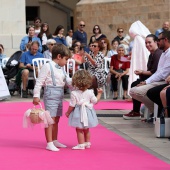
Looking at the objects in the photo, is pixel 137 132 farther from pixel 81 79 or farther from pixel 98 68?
pixel 98 68

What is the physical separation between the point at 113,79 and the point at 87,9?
38.2 feet

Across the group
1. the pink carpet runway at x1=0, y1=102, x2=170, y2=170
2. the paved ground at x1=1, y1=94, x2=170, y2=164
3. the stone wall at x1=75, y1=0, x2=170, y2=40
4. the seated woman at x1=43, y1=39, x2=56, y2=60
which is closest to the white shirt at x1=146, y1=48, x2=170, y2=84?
the paved ground at x1=1, y1=94, x2=170, y2=164

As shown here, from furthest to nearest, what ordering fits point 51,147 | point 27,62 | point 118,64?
point 27,62 → point 118,64 → point 51,147

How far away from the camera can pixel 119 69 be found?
19094 mm

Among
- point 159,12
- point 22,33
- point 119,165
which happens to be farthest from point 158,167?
point 159,12

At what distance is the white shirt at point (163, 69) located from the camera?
483 inches

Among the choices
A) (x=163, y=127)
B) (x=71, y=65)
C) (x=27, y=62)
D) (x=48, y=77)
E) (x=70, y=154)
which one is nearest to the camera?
(x=70, y=154)

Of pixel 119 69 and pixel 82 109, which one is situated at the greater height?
pixel 119 69

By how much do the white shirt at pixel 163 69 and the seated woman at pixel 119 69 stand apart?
616 cm

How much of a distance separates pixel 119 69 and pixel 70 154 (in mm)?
9295

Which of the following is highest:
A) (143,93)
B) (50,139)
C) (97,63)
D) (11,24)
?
(11,24)

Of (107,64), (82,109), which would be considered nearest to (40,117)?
(82,109)

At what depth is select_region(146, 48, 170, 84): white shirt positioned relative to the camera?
40.3 feet

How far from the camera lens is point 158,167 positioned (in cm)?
891
